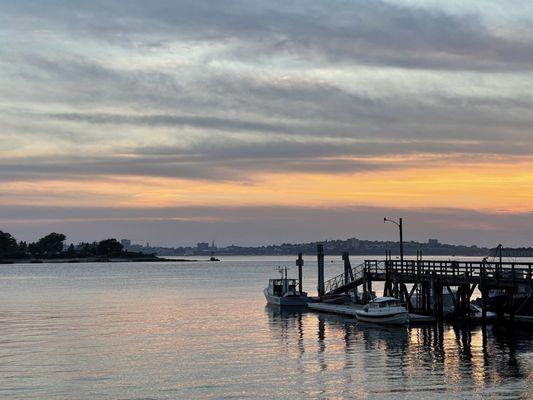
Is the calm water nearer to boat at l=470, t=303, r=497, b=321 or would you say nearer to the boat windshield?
boat at l=470, t=303, r=497, b=321

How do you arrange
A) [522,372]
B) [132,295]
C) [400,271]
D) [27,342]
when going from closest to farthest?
[522,372]
[27,342]
[400,271]
[132,295]

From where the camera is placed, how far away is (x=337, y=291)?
83.0 m

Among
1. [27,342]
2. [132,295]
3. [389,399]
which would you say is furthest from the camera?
[132,295]

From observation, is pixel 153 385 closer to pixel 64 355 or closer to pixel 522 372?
pixel 64 355

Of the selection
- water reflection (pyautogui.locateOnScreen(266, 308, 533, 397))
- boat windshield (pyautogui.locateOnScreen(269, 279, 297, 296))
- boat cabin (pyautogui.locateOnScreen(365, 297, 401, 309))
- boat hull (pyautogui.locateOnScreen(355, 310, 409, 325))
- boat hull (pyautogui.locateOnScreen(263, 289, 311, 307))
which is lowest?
water reflection (pyautogui.locateOnScreen(266, 308, 533, 397))

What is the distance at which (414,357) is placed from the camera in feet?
150

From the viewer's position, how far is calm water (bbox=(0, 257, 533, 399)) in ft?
119

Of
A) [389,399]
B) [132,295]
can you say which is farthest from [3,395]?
[132,295]

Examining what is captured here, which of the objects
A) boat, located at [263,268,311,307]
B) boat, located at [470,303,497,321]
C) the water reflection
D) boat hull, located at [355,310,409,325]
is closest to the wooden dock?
boat, located at [470,303,497,321]

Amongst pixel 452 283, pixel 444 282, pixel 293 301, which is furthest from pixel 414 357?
pixel 293 301

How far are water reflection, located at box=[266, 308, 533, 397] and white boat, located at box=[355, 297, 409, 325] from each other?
2.18 ft

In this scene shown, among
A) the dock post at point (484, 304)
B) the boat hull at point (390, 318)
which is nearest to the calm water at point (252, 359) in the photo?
the boat hull at point (390, 318)

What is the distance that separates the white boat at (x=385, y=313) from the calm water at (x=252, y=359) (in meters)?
1.23

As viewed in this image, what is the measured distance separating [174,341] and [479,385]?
24.3 metres
